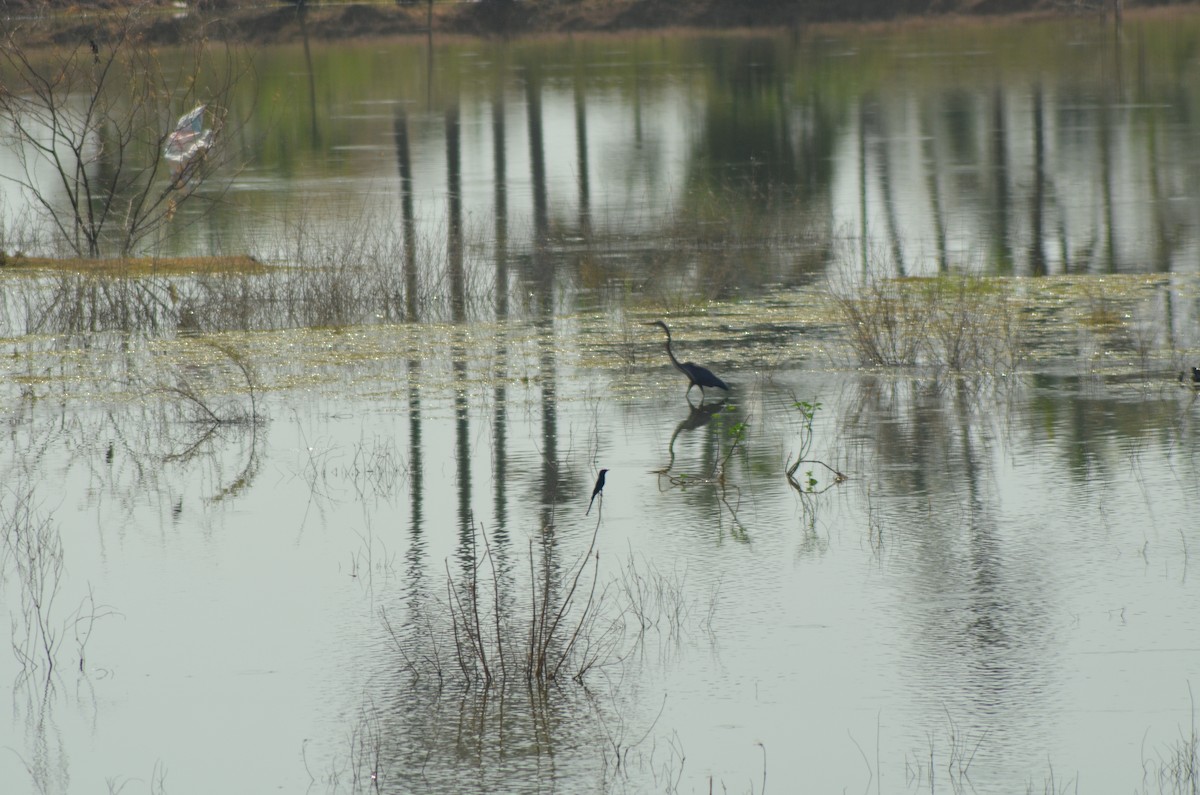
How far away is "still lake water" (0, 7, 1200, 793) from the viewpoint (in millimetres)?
5895

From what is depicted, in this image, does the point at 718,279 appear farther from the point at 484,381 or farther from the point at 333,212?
the point at 333,212

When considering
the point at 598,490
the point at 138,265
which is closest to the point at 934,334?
the point at 598,490

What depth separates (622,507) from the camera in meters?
8.72

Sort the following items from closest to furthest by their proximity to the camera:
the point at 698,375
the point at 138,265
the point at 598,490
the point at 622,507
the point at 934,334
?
the point at 598,490, the point at 622,507, the point at 698,375, the point at 934,334, the point at 138,265

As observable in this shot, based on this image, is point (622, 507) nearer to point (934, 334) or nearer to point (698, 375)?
point (698, 375)

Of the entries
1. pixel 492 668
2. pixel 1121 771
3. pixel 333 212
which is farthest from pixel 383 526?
pixel 333 212

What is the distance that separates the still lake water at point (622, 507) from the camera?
589cm

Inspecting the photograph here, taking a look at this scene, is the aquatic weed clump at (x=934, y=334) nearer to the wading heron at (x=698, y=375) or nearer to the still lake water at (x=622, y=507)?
the still lake water at (x=622, y=507)

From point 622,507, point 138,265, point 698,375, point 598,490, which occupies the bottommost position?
point 622,507

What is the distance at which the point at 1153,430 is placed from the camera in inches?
389

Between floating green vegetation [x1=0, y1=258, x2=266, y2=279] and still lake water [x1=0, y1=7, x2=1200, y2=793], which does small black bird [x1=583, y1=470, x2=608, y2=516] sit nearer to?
still lake water [x1=0, y1=7, x2=1200, y2=793]

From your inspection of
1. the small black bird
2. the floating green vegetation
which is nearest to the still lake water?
the small black bird

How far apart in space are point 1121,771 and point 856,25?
48.6 meters

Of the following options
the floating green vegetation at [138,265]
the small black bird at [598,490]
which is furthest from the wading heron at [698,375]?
the floating green vegetation at [138,265]
